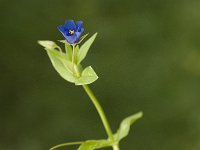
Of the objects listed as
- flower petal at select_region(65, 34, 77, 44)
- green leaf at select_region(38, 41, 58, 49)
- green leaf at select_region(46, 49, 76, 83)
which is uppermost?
green leaf at select_region(38, 41, 58, 49)

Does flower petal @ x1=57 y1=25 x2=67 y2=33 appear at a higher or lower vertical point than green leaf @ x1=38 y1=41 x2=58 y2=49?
higher

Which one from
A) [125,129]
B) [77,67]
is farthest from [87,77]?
[125,129]

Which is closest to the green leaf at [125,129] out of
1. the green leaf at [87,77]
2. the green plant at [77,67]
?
the green plant at [77,67]

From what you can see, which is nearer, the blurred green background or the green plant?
the green plant

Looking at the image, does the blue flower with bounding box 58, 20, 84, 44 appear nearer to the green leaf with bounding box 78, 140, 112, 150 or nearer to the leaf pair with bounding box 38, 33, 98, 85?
the leaf pair with bounding box 38, 33, 98, 85

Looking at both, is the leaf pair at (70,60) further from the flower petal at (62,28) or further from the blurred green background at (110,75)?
the blurred green background at (110,75)

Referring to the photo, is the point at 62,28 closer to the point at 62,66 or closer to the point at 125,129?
the point at 62,66

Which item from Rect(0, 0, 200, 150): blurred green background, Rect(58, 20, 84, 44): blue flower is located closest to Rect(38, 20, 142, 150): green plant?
Rect(58, 20, 84, 44): blue flower
